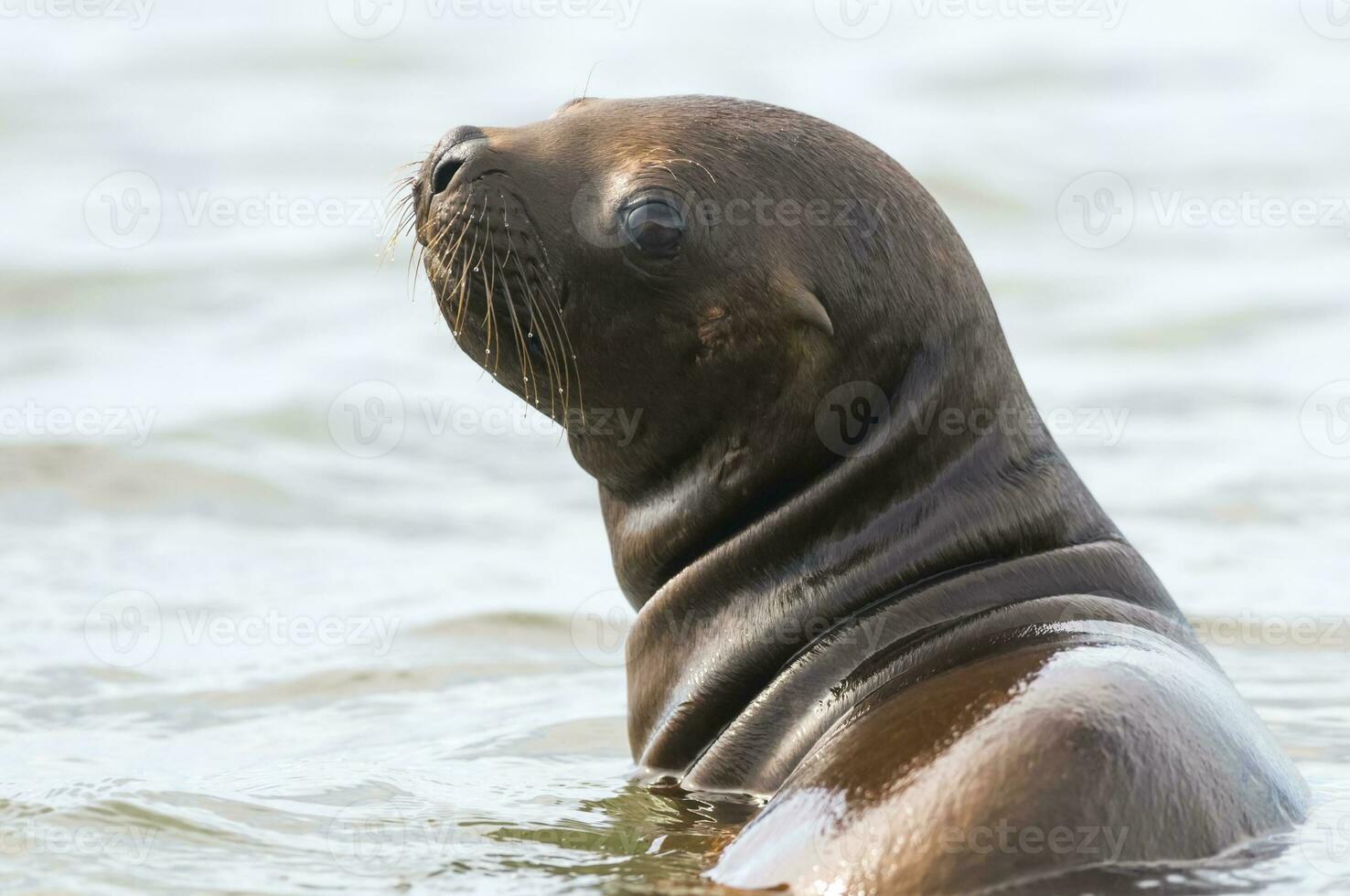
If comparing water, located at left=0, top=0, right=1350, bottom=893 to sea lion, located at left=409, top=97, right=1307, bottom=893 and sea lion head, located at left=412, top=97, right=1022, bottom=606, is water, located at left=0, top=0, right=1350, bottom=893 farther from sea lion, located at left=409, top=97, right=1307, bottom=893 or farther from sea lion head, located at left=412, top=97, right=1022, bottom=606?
sea lion head, located at left=412, top=97, right=1022, bottom=606

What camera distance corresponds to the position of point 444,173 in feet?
22.7

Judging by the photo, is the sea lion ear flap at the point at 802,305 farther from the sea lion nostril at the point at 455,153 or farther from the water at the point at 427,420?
the water at the point at 427,420

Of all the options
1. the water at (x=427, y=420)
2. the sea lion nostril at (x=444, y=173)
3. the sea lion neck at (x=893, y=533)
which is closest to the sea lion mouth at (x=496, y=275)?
the sea lion nostril at (x=444, y=173)

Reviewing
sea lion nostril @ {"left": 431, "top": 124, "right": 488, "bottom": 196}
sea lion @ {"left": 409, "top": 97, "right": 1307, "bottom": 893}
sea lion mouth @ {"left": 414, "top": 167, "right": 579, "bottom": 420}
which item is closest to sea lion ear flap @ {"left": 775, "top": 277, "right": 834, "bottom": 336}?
sea lion @ {"left": 409, "top": 97, "right": 1307, "bottom": 893}

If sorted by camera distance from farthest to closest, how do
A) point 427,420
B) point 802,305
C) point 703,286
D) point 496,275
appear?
1. point 427,420
2. point 496,275
3. point 703,286
4. point 802,305

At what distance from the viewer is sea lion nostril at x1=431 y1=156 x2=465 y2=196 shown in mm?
6875

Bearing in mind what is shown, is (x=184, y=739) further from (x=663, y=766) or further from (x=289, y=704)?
(x=663, y=766)

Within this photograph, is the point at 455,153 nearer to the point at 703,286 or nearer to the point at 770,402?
the point at 703,286

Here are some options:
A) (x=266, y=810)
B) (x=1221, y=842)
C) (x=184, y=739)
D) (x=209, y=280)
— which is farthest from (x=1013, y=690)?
(x=209, y=280)

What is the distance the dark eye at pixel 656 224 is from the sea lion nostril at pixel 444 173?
2.04 ft

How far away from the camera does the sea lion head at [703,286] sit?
6656 millimetres

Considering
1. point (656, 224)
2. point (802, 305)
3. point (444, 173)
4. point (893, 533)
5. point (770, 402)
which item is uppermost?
point (444, 173)

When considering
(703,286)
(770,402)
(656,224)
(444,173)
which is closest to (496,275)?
(444,173)

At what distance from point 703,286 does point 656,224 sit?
0.81 feet
